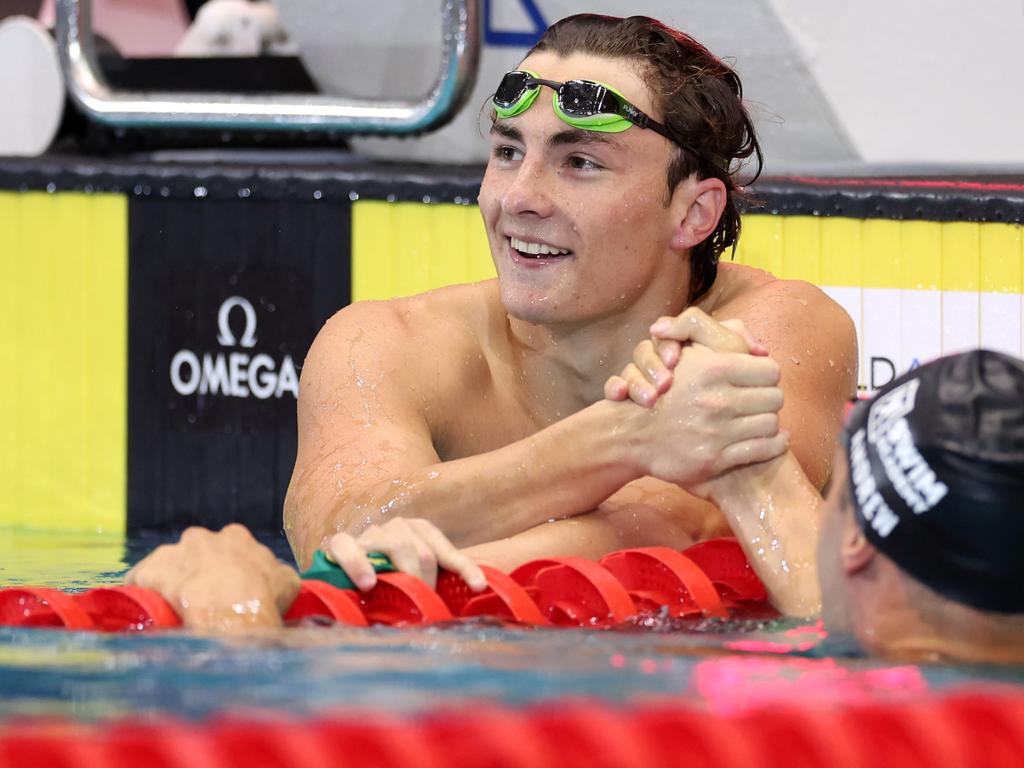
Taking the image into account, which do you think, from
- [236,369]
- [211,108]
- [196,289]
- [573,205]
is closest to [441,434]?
[573,205]

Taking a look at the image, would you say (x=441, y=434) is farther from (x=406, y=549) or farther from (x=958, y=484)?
(x=958, y=484)

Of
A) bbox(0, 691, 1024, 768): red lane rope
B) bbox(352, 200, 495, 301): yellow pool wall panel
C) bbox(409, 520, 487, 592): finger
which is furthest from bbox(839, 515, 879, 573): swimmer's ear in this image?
bbox(352, 200, 495, 301): yellow pool wall panel

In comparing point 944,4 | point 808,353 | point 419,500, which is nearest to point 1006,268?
point 944,4

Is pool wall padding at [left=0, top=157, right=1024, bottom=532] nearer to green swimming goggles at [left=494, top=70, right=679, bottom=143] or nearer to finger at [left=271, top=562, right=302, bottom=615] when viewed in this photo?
green swimming goggles at [left=494, top=70, right=679, bottom=143]

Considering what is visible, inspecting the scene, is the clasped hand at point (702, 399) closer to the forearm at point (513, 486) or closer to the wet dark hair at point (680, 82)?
the forearm at point (513, 486)

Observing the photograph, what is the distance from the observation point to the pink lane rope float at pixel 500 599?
6.55ft

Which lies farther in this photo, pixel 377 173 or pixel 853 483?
pixel 377 173

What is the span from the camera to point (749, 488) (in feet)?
7.82

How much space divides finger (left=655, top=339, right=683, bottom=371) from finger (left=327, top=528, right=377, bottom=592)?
55 cm

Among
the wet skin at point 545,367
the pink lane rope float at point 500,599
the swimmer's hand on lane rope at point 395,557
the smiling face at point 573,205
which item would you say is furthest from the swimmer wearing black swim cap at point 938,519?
the smiling face at point 573,205

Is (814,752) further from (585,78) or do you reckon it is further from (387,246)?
(387,246)

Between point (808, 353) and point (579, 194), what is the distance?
0.47 m

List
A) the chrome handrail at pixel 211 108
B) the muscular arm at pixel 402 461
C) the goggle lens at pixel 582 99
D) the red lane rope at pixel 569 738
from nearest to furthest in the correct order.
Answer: the red lane rope at pixel 569 738, the muscular arm at pixel 402 461, the goggle lens at pixel 582 99, the chrome handrail at pixel 211 108

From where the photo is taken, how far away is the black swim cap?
5.33ft
